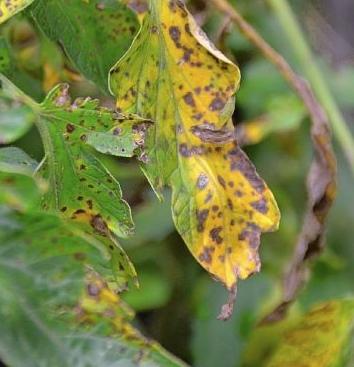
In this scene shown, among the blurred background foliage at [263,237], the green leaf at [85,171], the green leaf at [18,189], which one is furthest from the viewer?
the blurred background foliage at [263,237]

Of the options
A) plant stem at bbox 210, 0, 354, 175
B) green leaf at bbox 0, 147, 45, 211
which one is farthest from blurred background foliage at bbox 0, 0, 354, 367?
green leaf at bbox 0, 147, 45, 211

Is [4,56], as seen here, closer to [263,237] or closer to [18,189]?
[18,189]

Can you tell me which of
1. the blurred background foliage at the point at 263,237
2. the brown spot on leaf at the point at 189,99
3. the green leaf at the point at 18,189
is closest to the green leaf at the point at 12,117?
the green leaf at the point at 18,189

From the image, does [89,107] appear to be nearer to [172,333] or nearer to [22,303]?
[22,303]

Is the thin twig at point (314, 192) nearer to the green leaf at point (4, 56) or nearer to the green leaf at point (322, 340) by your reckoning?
the green leaf at point (322, 340)

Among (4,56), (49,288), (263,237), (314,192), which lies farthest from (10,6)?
(263,237)

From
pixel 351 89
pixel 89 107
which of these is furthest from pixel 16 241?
pixel 351 89
